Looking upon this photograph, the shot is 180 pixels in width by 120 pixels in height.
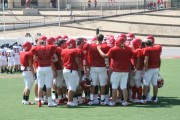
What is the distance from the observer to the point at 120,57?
16.5 m

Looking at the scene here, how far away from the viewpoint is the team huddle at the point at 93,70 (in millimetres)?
16516

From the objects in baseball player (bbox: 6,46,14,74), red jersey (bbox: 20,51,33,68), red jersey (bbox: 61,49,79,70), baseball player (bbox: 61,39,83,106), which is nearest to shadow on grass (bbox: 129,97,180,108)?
baseball player (bbox: 61,39,83,106)

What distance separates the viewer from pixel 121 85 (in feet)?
54.0

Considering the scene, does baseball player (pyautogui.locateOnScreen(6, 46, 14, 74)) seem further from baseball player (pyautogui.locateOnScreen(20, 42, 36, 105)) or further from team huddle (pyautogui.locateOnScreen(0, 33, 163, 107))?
baseball player (pyautogui.locateOnScreen(20, 42, 36, 105))

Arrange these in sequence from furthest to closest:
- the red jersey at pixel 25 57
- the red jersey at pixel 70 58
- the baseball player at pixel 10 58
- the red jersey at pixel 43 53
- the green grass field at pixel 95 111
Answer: the baseball player at pixel 10 58
the red jersey at pixel 25 57
the red jersey at pixel 70 58
the red jersey at pixel 43 53
the green grass field at pixel 95 111

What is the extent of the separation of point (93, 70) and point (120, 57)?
3.59 feet

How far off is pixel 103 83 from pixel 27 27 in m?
42.0

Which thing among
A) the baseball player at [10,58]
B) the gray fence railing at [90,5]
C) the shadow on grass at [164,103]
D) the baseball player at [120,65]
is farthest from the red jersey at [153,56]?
the gray fence railing at [90,5]

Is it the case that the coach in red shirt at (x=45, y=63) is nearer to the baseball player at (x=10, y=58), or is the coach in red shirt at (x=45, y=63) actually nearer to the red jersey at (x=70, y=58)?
the red jersey at (x=70, y=58)

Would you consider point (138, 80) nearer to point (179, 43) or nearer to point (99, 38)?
point (99, 38)

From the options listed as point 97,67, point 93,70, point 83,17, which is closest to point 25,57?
point 93,70

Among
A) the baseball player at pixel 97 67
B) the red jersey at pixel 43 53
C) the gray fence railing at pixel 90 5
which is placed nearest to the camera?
the red jersey at pixel 43 53

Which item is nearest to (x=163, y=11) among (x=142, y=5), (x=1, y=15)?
(x=142, y=5)

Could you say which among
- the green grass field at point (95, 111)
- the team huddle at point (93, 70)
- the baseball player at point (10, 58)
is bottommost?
the baseball player at point (10, 58)
